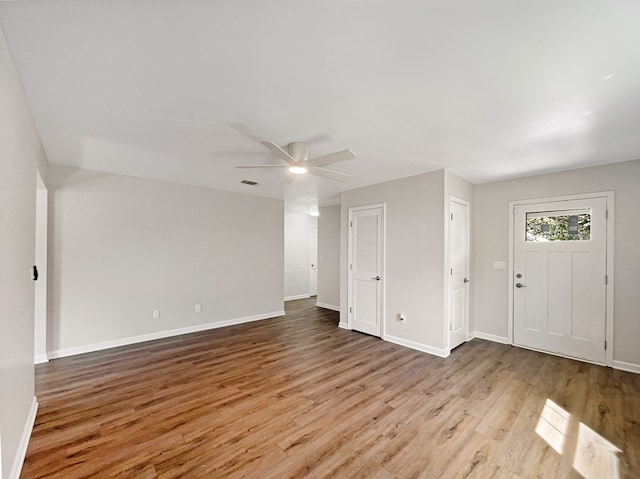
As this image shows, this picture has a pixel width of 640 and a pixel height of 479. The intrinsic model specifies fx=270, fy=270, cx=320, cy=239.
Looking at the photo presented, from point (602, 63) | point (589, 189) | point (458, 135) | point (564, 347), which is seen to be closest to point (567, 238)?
point (589, 189)

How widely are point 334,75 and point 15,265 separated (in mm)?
2359

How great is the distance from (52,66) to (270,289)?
4.66 metres

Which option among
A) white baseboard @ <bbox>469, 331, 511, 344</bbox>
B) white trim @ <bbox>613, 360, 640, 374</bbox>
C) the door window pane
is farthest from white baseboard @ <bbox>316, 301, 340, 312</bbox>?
white trim @ <bbox>613, 360, 640, 374</bbox>

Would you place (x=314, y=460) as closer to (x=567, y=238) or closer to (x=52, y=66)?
(x=52, y=66)

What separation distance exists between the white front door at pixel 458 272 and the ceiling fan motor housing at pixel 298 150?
7.57 ft

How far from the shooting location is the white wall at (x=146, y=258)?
368 centimetres

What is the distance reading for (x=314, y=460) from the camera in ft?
6.14

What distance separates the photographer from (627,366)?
10.7ft

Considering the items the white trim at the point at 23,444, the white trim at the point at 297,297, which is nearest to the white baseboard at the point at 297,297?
the white trim at the point at 297,297

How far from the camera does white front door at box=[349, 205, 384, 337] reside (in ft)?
14.7

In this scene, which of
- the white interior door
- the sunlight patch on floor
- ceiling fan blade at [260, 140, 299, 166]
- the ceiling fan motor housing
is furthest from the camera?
the white interior door

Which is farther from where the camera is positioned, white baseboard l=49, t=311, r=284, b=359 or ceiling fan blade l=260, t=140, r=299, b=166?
white baseboard l=49, t=311, r=284, b=359

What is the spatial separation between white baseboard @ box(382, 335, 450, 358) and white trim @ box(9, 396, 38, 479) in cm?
394

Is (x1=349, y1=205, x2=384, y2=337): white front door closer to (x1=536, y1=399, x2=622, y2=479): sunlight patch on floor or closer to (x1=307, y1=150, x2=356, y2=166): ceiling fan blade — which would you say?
(x1=307, y1=150, x2=356, y2=166): ceiling fan blade
